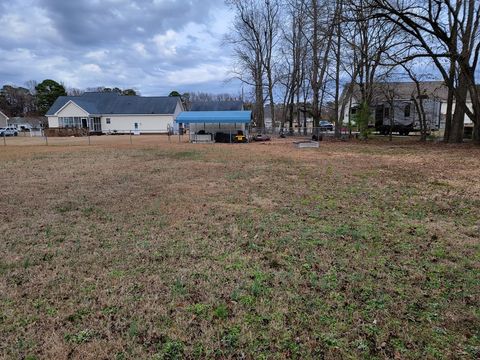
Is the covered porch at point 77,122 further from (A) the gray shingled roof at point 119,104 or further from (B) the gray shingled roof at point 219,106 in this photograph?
(B) the gray shingled roof at point 219,106

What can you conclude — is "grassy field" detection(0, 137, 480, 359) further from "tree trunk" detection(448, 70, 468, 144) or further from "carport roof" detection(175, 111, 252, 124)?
"carport roof" detection(175, 111, 252, 124)

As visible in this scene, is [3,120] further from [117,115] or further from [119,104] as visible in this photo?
[117,115]

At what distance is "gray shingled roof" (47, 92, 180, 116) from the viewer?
49.6 meters

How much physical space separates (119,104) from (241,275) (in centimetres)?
5286

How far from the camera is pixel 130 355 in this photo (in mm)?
2398

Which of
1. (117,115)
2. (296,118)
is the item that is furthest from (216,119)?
(296,118)

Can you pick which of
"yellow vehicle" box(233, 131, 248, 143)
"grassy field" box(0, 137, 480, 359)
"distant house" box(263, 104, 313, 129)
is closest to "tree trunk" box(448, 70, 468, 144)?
"distant house" box(263, 104, 313, 129)

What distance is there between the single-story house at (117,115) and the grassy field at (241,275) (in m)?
44.3

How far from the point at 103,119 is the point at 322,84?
Answer: 33828 mm

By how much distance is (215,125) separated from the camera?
30469mm

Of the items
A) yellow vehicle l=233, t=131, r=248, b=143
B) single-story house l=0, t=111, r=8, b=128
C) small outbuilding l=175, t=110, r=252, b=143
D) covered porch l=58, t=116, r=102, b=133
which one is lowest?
yellow vehicle l=233, t=131, r=248, b=143

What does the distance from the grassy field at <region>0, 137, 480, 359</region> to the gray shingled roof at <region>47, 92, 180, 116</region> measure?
4518 centimetres

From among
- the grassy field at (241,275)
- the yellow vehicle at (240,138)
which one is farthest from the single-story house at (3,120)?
the grassy field at (241,275)

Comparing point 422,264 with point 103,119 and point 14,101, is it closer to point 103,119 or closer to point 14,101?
point 103,119
